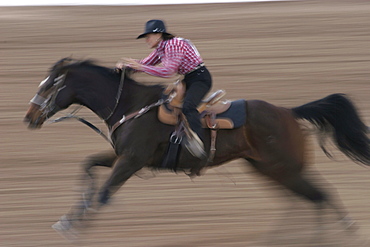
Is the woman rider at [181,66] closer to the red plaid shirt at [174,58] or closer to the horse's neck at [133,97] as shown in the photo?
the red plaid shirt at [174,58]

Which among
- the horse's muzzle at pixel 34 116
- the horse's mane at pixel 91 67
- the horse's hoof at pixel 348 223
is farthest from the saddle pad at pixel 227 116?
the horse's hoof at pixel 348 223

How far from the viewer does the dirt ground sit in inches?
287

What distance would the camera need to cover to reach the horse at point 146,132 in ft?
21.6

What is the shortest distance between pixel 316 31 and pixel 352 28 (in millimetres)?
1003

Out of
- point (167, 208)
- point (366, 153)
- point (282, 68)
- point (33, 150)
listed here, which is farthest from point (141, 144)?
point (282, 68)

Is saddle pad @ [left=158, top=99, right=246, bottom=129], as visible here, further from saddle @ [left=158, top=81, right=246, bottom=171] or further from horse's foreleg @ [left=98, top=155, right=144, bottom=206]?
horse's foreleg @ [left=98, top=155, right=144, bottom=206]

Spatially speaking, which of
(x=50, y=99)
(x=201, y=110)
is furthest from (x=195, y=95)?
(x=50, y=99)

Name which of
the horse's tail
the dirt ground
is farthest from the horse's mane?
the horse's tail

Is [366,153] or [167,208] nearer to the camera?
[366,153]

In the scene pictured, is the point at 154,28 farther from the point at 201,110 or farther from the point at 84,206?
the point at 84,206

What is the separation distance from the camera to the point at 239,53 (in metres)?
15.8

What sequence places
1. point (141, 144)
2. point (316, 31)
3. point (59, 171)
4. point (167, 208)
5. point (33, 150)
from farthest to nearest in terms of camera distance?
1. point (316, 31)
2. point (33, 150)
3. point (59, 171)
4. point (167, 208)
5. point (141, 144)

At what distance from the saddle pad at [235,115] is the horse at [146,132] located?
5 centimetres

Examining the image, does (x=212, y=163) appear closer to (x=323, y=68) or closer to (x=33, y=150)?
(x=33, y=150)
